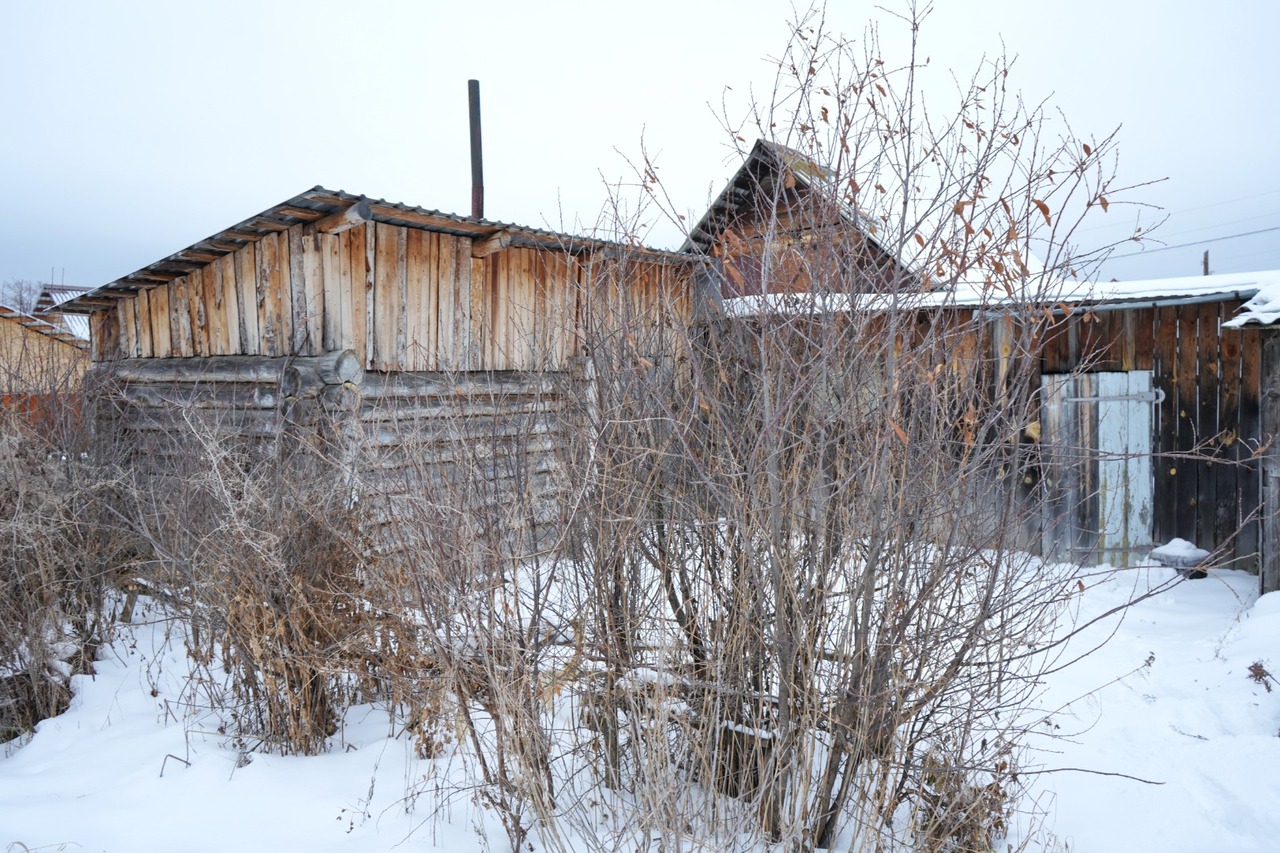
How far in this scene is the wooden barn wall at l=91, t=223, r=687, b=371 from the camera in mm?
6961

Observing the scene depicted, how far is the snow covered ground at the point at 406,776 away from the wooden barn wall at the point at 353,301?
3.09 meters

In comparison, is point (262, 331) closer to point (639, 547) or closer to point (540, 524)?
point (540, 524)

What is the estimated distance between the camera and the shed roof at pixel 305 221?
6.39 m

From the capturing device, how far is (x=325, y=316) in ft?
22.7

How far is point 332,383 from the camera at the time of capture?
6742 millimetres

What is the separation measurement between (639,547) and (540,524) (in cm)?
53

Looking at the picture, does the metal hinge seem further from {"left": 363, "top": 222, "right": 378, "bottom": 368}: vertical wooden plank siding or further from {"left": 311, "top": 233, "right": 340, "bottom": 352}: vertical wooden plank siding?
{"left": 311, "top": 233, "right": 340, "bottom": 352}: vertical wooden plank siding

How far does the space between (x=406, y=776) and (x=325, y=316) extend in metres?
4.27

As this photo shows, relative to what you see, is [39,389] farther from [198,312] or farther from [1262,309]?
[1262,309]

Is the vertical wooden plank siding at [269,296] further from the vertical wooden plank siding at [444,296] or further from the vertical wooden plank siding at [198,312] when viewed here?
the vertical wooden plank siding at [444,296]

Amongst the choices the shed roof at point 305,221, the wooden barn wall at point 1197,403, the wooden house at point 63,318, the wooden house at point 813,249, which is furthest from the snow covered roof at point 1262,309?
the wooden house at point 63,318

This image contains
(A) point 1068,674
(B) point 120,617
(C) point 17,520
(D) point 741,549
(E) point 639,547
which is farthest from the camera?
(B) point 120,617

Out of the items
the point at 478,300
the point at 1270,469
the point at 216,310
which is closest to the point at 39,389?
the point at 216,310

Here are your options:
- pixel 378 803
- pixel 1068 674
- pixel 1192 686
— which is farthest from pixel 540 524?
pixel 1192 686
